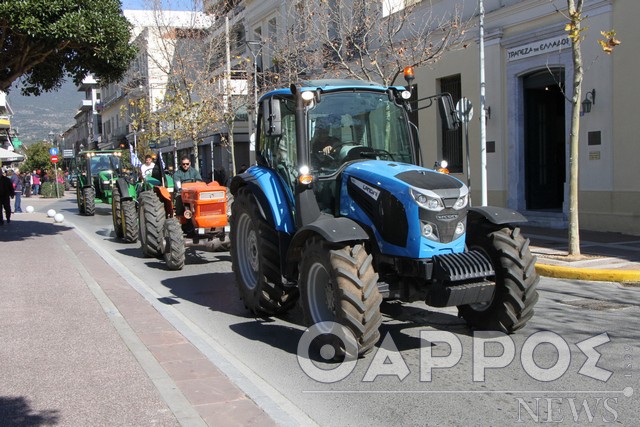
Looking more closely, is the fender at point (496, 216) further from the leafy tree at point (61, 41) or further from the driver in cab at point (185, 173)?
the leafy tree at point (61, 41)

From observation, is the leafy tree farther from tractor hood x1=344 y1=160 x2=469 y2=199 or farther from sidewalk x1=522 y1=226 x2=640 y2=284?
sidewalk x1=522 y1=226 x2=640 y2=284

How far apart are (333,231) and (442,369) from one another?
1538 mm

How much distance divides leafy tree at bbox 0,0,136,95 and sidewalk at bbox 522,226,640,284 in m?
10.8

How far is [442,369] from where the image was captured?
219 inches

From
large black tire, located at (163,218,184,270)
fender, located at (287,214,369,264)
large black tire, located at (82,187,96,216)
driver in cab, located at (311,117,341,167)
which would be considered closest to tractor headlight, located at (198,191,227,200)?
large black tire, located at (163,218,184,270)

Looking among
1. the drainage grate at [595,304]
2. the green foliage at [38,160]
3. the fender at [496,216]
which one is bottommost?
the drainage grate at [595,304]

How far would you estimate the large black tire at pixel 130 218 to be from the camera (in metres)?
15.2

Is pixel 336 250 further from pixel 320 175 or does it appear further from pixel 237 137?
pixel 237 137

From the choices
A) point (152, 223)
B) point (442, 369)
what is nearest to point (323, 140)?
point (442, 369)

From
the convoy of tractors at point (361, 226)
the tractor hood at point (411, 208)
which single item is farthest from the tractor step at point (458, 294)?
the tractor hood at point (411, 208)

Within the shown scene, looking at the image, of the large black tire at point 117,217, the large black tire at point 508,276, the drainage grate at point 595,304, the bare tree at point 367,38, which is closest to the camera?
the large black tire at point 508,276

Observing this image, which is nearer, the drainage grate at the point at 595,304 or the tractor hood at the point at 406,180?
the tractor hood at the point at 406,180

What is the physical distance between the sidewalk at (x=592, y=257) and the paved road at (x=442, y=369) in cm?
93

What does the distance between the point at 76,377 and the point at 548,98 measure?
15.0 m
